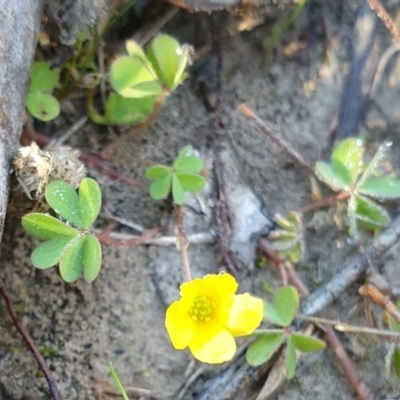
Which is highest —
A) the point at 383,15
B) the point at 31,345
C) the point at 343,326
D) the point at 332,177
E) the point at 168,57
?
the point at 383,15

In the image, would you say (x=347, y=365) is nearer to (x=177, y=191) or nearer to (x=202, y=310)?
(x=202, y=310)

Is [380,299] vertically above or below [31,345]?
above

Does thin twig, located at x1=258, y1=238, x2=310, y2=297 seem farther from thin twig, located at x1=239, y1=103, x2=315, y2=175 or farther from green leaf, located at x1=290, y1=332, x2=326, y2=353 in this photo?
thin twig, located at x1=239, y1=103, x2=315, y2=175

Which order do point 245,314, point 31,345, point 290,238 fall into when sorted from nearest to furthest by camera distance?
point 245,314 → point 31,345 → point 290,238

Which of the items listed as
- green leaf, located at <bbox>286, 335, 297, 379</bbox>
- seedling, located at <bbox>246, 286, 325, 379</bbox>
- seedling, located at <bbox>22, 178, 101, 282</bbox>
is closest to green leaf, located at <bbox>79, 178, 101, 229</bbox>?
seedling, located at <bbox>22, 178, 101, 282</bbox>

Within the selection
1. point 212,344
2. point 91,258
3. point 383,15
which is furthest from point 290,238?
point 383,15

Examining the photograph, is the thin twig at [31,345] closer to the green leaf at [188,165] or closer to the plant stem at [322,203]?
→ the green leaf at [188,165]

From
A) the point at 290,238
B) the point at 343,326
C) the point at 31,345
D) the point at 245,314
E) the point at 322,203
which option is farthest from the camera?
the point at 322,203

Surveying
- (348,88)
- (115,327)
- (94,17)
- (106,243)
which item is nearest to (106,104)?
(94,17)
